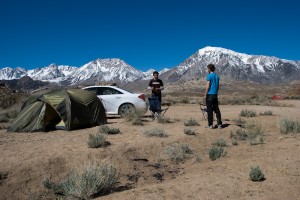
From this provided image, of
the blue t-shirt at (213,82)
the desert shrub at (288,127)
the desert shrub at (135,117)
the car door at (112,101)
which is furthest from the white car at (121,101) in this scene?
the desert shrub at (288,127)

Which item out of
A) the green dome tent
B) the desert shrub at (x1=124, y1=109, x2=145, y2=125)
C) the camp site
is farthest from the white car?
the green dome tent

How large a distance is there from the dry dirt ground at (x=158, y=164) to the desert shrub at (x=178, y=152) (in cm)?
16

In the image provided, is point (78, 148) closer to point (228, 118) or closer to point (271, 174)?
point (271, 174)

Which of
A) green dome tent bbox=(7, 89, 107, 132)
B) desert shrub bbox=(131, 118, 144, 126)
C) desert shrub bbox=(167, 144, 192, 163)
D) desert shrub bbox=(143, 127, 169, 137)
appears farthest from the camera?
desert shrub bbox=(131, 118, 144, 126)

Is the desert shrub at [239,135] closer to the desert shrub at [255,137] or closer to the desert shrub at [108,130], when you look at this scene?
the desert shrub at [255,137]

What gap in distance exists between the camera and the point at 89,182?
6281 mm

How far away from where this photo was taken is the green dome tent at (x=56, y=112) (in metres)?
12.4

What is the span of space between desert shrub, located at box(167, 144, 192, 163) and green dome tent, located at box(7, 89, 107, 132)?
4179 mm

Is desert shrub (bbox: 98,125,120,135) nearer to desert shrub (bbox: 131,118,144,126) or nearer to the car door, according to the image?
desert shrub (bbox: 131,118,144,126)

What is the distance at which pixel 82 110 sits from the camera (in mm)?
12930

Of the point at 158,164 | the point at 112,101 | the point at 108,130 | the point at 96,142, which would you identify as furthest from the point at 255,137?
the point at 112,101

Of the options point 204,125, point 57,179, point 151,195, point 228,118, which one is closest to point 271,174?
point 151,195

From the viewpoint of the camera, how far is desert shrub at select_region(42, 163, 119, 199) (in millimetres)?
6113

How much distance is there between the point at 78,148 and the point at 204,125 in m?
5.14
